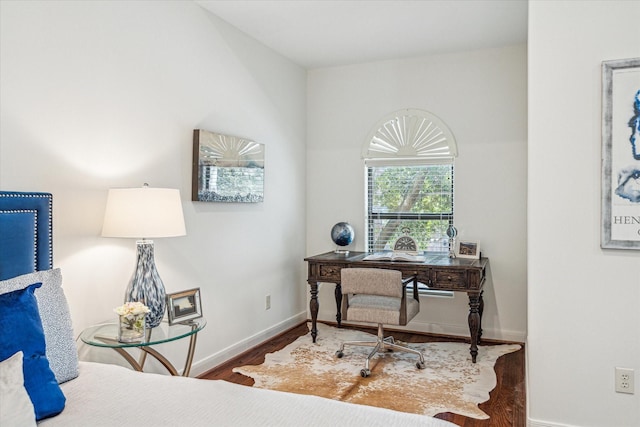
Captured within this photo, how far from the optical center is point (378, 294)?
3594mm

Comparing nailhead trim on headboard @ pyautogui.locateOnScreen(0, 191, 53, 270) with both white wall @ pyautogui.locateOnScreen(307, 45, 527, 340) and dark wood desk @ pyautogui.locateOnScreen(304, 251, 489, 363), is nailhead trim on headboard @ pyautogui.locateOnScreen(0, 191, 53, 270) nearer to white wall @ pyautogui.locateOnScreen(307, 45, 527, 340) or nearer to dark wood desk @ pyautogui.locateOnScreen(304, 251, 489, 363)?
dark wood desk @ pyautogui.locateOnScreen(304, 251, 489, 363)

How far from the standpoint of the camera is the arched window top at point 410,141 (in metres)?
4.67

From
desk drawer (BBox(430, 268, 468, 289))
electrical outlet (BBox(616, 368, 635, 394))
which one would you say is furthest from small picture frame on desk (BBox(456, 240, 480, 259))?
electrical outlet (BBox(616, 368, 635, 394))

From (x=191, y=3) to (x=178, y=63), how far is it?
48cm

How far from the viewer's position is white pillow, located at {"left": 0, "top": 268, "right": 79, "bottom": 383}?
1.81 metres

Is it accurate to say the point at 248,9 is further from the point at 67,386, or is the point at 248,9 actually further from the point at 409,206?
the point at 67,386

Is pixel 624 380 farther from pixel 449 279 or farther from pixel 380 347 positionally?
pixel 380 347

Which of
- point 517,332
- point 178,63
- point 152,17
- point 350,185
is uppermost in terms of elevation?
point 152,17

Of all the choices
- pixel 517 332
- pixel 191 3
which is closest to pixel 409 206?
pixel 517 332

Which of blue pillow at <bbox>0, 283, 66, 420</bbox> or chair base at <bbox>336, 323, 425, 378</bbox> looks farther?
chair base at <bbox>336, 323, 425, 378</bbox>

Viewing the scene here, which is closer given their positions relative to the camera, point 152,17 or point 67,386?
point 67,386

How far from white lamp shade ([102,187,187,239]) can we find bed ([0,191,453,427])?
0.53 meters

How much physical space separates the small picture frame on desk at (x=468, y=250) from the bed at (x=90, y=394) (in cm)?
303

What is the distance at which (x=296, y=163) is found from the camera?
5035mm
